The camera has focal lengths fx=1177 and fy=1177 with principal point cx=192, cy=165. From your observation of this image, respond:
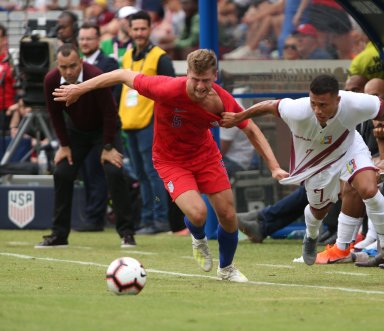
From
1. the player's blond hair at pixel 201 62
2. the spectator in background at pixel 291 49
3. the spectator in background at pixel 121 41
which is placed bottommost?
the player's blond hair at pixel 201 62

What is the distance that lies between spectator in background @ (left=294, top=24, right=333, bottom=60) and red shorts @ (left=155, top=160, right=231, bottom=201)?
5.00 meters

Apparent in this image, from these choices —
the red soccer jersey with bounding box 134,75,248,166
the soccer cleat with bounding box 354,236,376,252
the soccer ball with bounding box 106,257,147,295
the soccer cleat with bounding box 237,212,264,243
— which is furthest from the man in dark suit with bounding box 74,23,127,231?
the soccer ball with bounding box 106,257,147,295

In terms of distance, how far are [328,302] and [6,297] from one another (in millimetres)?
2235

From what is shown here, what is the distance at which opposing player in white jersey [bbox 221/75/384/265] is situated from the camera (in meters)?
9.57

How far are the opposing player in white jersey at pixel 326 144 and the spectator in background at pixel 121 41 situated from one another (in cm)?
663

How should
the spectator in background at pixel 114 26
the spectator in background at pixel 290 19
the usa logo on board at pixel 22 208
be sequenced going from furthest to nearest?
the spectator in background at pixel 114 26, the usa logo on board at pixel 22 208, the spectator in background at pixel 290 19

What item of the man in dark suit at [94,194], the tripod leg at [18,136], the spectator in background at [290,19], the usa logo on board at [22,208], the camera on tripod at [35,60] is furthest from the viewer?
the tripod leg at [18,136]

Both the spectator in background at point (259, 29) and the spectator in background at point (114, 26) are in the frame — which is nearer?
the spectator in background at point (259, 29)

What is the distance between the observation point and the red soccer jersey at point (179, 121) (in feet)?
31.6

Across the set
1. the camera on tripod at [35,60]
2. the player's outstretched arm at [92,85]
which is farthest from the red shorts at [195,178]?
the camera on tripod at [35,60]

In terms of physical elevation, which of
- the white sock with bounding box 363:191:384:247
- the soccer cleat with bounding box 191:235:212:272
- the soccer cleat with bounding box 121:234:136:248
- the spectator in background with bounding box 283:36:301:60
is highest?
the spectator in background with bounding box 283:36:301:60

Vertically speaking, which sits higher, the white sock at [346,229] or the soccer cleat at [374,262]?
the white sock at [346,229]

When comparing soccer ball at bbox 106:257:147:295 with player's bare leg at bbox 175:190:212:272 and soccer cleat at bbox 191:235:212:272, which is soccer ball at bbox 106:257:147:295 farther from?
soccer cleat at bbox 191:235:212:272

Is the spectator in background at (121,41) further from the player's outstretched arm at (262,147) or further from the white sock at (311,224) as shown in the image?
the player's outstretched arm at (262,147)
